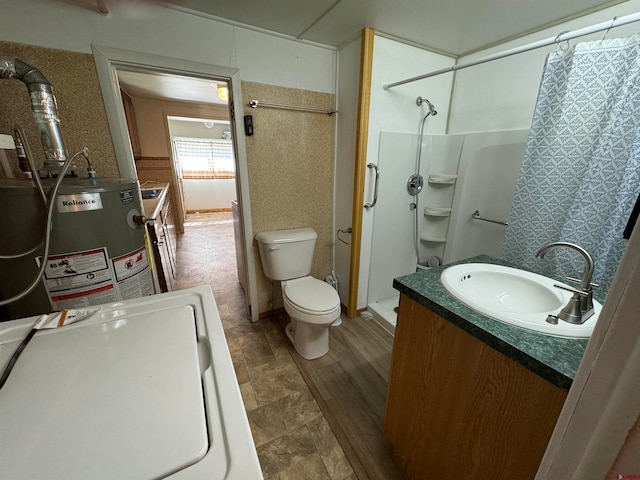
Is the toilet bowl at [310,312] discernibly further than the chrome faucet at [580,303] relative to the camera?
Yes

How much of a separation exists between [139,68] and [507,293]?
217 cm

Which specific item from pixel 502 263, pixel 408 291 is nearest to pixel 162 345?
pixel 408 291

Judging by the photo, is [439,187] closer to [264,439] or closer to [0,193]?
[264,439]

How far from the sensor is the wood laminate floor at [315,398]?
115 centimetres

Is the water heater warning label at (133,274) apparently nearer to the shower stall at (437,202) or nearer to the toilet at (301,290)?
the toilet at (301,290)

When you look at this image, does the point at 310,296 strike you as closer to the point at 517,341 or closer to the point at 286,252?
the point at 286,252

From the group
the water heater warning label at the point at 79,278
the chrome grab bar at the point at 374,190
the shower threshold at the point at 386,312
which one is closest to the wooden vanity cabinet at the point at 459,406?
the shower threshold at the point at 386,312

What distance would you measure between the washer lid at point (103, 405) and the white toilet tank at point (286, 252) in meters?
1.17

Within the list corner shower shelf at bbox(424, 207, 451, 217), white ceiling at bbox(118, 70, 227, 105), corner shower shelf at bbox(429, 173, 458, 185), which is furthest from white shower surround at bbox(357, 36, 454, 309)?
white ceiling at bbox(118, 70, 227, 105)

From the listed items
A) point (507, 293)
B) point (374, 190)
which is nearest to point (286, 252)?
point (374, 190)

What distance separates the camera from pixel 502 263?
118 centimetres

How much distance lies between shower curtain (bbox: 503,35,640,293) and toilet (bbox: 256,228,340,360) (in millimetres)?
1288

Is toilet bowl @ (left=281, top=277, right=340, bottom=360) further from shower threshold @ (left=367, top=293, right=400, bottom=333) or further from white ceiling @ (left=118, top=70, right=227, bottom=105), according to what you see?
white ceiling @ (left=118, top=70, right=227, bottom=105)

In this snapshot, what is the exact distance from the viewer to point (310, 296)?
67.0 inches
